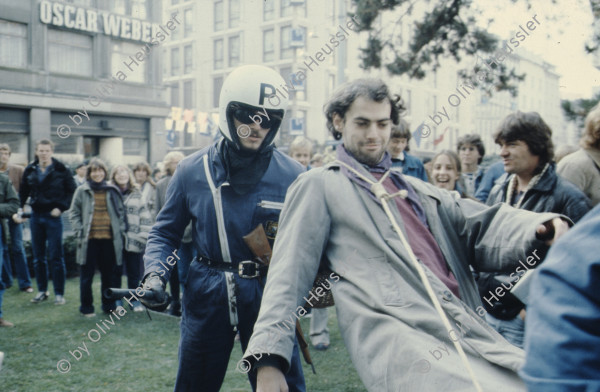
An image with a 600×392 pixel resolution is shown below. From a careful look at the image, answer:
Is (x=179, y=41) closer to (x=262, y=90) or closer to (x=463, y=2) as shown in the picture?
(x=463, y=2)

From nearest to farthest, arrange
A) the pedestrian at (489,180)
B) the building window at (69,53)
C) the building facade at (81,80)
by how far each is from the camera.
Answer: the pedestrian at (489,180) < the building facade at (81,80) < the building window at (69,53)

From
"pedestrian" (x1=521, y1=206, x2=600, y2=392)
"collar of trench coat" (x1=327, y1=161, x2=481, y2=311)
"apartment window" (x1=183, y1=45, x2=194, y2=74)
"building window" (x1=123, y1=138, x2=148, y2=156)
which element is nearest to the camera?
"pedestrian" (x1=521, y1=206, x2=600, y2=392)

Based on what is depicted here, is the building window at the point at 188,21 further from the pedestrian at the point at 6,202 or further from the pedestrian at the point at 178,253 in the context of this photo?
the pedestrian at the point at 6,202

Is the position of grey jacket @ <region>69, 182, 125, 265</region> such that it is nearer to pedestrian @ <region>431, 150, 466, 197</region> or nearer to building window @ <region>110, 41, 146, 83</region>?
pedestrian @ <region>431, 150, 466, 197</region>

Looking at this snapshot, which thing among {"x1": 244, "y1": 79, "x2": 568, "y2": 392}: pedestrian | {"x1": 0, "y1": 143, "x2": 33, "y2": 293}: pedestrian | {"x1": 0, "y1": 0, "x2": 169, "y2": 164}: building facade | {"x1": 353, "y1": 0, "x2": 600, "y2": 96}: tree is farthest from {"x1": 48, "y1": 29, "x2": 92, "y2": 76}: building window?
{"x1": 244, "y1": 79, "x2": 568, "y2": 392}: pedestrian

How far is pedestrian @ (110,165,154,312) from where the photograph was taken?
7570 millimetres

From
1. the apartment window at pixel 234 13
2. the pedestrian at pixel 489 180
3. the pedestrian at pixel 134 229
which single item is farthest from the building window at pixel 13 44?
the pedestrian at pixel 489 180

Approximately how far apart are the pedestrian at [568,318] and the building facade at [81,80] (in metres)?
22.2

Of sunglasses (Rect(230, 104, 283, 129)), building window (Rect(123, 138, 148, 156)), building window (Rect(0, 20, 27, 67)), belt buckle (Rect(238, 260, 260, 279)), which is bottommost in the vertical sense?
belt buckle (Rect(238, 260, 260, 279))

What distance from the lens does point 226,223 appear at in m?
2.84

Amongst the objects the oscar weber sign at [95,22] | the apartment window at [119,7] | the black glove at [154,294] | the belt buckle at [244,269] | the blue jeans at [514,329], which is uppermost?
the apartment window at [119,7]

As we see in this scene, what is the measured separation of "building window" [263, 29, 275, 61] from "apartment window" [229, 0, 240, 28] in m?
2.82

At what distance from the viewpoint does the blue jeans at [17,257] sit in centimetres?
818

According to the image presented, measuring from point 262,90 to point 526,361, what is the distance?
2299 millimetres
